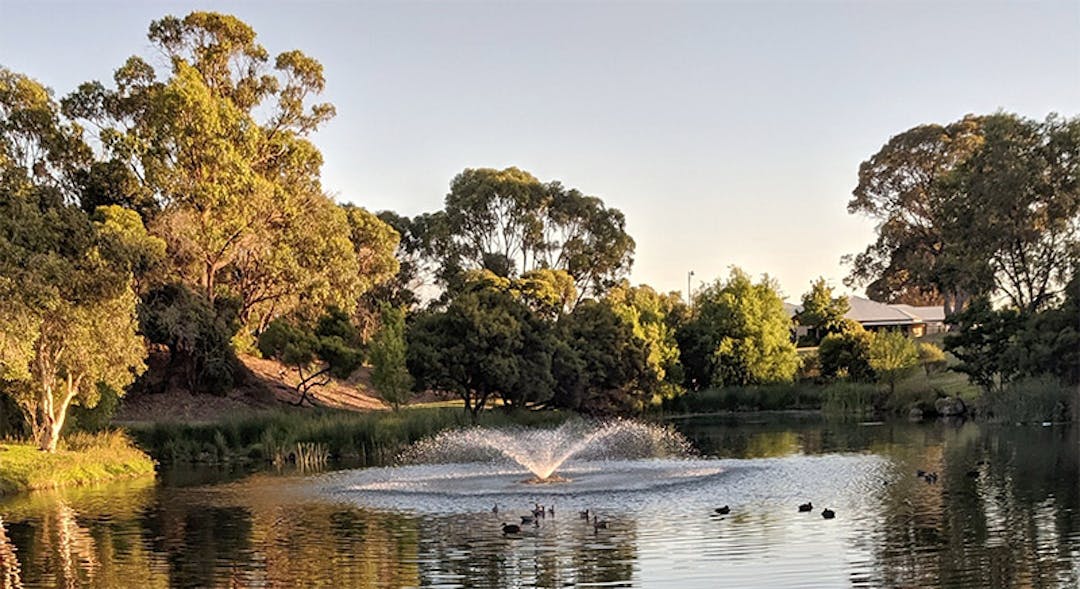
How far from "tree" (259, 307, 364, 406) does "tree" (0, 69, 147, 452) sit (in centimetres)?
1819

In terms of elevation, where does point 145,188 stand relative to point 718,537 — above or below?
above

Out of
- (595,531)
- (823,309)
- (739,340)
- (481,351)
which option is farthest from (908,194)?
(595,531)

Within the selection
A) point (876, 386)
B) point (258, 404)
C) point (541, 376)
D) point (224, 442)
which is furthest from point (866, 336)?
point (224, 442)

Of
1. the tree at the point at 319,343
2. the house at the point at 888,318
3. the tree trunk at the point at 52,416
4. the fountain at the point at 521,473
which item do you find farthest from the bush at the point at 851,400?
the tree trunk at the point at 52,416

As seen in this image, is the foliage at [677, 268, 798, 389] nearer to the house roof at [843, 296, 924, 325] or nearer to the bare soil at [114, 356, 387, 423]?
the bare soil at [114, 356, 387, 423]

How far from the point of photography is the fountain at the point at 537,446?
1570 inches

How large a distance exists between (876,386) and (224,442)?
40606 millimetres

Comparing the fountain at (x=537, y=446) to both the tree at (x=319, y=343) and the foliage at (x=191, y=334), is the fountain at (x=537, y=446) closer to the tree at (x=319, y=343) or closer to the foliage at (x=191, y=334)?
the tree at (x=319, y=343)

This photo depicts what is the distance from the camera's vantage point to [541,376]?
56219mm

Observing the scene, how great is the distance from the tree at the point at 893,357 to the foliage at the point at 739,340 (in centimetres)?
697

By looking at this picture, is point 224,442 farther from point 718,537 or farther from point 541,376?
point 718,537

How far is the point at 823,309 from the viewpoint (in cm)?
8294

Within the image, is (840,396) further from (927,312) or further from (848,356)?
(927,312)

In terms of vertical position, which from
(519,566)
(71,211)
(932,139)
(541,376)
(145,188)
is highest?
(932,139)
